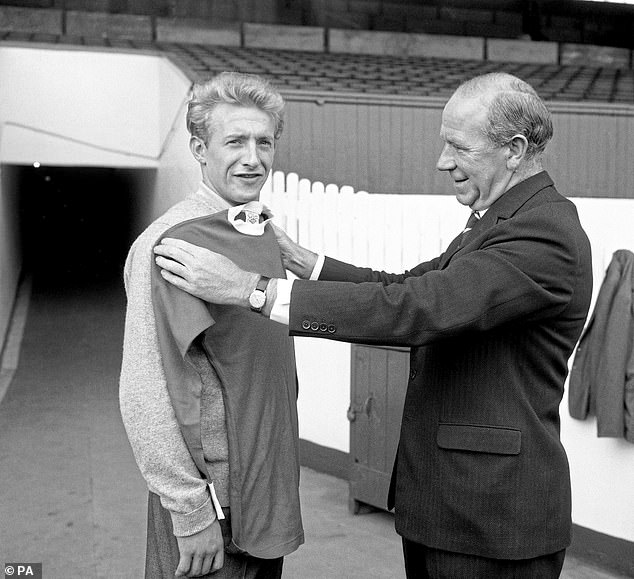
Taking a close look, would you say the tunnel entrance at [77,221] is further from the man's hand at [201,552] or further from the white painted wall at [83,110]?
the man's hand at [201,552]

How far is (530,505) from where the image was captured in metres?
1.74

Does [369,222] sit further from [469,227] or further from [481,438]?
[481,438]

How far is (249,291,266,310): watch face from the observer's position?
1.66 meters

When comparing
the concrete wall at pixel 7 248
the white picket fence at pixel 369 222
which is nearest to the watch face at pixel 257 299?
the white picket fence at pixel 369 222

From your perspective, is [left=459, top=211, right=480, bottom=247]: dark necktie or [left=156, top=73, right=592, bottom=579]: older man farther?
[left=459, top=211, right=480, bottom=247]: dark necktie

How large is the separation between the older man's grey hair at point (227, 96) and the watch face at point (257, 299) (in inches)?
14.9

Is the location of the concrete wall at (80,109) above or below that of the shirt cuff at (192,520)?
above

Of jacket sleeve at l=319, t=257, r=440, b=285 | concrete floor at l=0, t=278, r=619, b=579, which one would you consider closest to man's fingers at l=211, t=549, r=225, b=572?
jacket sleeve at l=319, t=257, r=440, b=285

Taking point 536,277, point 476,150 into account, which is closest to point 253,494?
point 536,277

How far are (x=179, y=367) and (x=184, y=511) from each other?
278mm

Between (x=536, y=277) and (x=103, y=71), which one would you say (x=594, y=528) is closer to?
(x=536, y=277)

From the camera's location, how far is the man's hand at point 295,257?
86.3 inches

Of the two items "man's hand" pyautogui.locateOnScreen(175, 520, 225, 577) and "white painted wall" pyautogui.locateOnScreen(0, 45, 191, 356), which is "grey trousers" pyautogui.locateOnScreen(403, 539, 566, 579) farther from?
"white painted wall" pyautogui.locateOnScreen(0, 45, 191, 356)

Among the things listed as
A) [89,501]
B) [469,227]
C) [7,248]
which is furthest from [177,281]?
[7,248]
